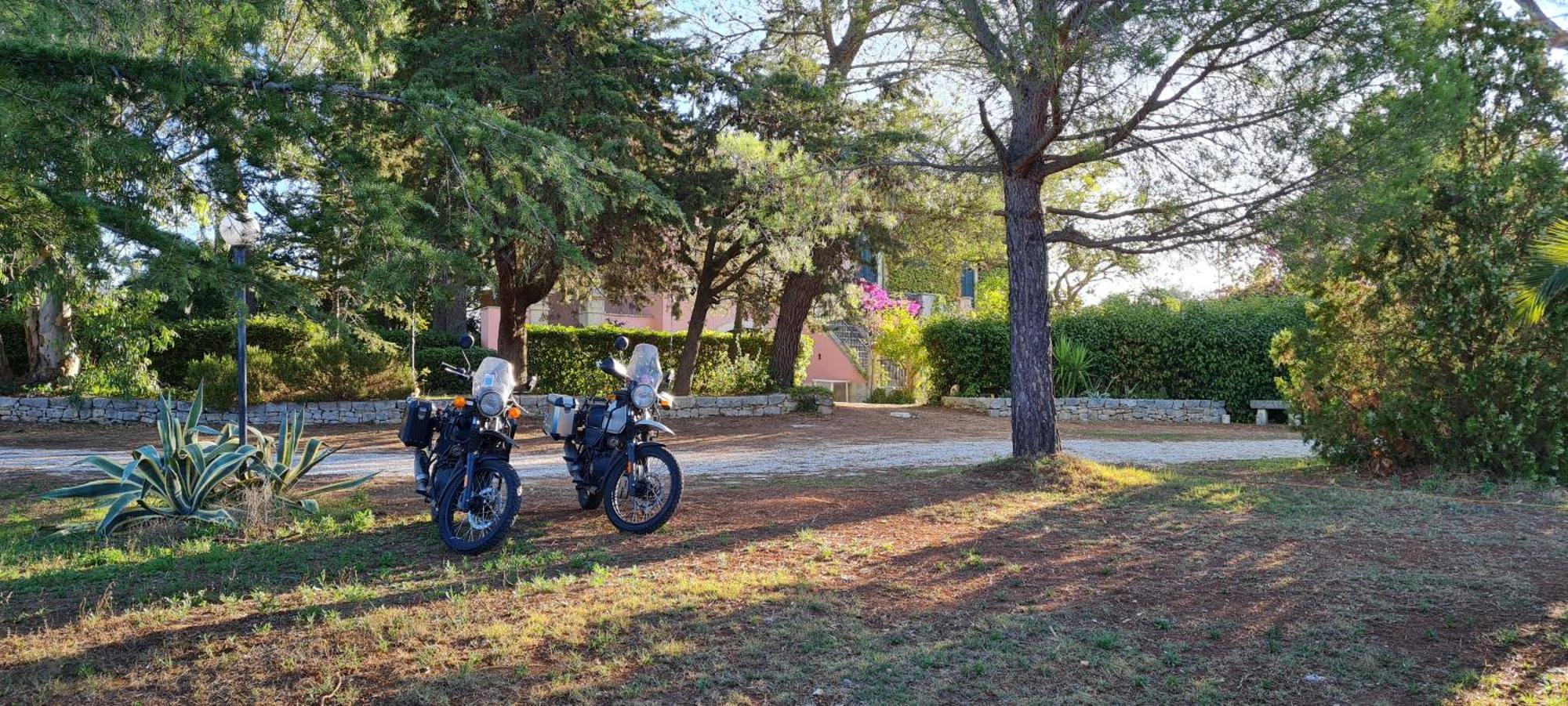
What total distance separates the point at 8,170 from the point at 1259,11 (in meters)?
8.15

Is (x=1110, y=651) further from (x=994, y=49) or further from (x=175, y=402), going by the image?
(x=175, y=402)

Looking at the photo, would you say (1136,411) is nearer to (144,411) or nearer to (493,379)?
(493,379)

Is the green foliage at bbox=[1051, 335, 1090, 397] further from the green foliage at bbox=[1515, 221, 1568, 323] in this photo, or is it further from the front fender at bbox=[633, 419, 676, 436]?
the front fender at bbox=[633, 419, 676, 436]

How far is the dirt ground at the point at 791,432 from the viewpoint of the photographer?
1366 cm

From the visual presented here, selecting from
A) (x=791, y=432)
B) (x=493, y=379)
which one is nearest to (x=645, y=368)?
(x=493, y=379)

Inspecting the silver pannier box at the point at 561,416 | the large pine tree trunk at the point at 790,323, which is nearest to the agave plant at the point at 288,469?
the silver pannier box at the point at 561,416

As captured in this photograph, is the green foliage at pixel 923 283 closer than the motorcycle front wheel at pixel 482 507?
No

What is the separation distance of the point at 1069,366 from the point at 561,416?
47.9 feet

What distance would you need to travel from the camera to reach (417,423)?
21.7 feet

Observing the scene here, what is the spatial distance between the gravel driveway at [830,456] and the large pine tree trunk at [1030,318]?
1.98 m

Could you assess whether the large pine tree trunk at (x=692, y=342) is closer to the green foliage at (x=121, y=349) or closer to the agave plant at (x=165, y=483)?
the green foliage at (x=121, y=349)

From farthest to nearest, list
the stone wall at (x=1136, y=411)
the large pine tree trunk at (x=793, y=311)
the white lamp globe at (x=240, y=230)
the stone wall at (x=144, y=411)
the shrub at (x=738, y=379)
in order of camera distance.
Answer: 1. the stone wall at (x=1136, y=411)
2. the shrub at (x=738, y=379)
3. the large pine tree trunk at (x=793, y=311)
4. the stone wall at (x=144, y=411)
5. the white lamp globe at (x=240, y=230)

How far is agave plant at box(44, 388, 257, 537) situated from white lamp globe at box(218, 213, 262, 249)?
1.31 metres

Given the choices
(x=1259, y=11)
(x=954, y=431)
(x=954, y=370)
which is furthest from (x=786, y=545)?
(x=954, y=370)
